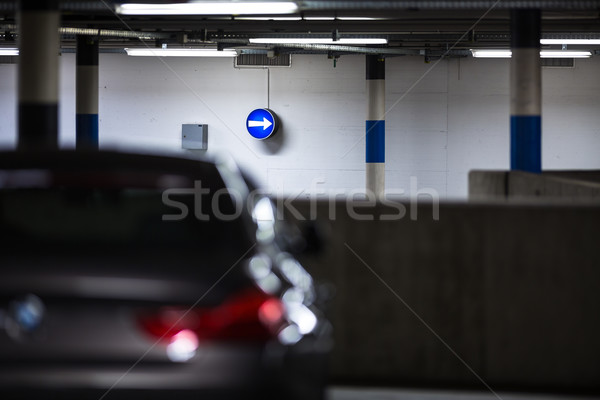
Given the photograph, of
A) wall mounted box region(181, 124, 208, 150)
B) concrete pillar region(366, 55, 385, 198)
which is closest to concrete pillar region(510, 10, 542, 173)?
concrete pillar region(366, 55, 385, 198)

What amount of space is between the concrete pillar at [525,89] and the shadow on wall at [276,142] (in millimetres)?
11056

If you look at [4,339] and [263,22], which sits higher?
[263,22]

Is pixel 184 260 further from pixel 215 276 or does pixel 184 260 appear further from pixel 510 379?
pixel 510 379

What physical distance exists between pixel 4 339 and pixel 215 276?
26.2 inches

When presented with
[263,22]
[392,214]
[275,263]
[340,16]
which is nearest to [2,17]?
[263,22]

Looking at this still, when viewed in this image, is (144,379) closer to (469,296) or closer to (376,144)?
(469,296)

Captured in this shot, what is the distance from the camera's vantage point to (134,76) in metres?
25.0

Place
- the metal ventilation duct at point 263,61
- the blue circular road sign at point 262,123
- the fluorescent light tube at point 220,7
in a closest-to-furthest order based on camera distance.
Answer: the fluorescent light tube at point 220,7 → the blue circular road sign at point 262,123 → the metal ventilation duct at point 263,61

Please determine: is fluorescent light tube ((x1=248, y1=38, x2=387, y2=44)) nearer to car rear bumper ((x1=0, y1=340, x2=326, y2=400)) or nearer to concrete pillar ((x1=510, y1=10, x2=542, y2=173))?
concrete pillar ((x1=510, y1=10, x2=542, y2=173))

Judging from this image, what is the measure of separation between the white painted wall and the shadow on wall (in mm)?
33

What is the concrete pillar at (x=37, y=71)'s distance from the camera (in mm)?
10477

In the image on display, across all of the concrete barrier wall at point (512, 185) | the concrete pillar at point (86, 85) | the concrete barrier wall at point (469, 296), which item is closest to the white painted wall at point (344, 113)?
the concrete pillar at point (86, 85)

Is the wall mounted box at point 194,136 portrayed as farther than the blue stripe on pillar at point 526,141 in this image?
Yes

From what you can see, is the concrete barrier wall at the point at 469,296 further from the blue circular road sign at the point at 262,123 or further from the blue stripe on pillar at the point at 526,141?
the blue circular road sign at the point at 262,123
